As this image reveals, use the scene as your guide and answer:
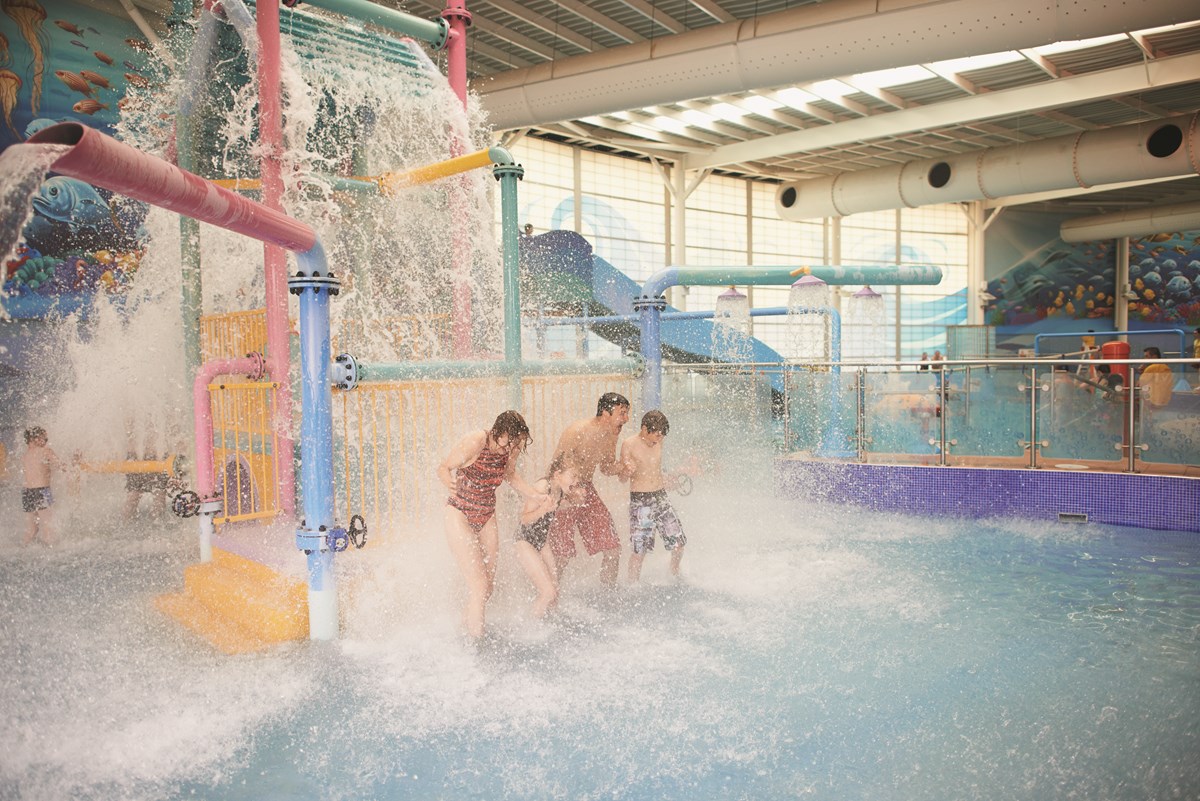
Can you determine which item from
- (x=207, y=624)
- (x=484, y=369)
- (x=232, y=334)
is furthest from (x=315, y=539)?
(x=232, y=334)

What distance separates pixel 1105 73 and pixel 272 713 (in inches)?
614

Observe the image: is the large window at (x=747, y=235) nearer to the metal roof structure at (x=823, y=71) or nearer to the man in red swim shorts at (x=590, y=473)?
the metal roof structure at (x=823, y=71)

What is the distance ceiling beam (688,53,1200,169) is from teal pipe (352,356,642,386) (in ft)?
38.6

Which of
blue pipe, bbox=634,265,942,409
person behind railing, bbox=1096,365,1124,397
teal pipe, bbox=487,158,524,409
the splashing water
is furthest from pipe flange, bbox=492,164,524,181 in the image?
person behind railing, bbox=1096,365,1124,397

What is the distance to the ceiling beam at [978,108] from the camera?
12.9 meters

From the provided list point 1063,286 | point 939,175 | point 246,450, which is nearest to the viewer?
point 246,450

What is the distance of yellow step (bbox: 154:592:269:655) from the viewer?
426 centimetres

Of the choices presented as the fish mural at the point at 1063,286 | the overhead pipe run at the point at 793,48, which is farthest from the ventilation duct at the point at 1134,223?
the overhead pipe run at the point at 793,48

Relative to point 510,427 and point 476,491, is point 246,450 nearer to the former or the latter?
point 476,491

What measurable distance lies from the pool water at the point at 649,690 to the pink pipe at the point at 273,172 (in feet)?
4.18

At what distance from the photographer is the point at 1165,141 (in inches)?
543

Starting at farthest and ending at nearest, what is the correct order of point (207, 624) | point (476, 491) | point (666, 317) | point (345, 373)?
point (666, 317)
point (207, 624)
point (476, 491)
point (345, 373)

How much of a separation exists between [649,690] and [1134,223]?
963 inches

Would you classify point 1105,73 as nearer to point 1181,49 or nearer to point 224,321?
point 1181,49
